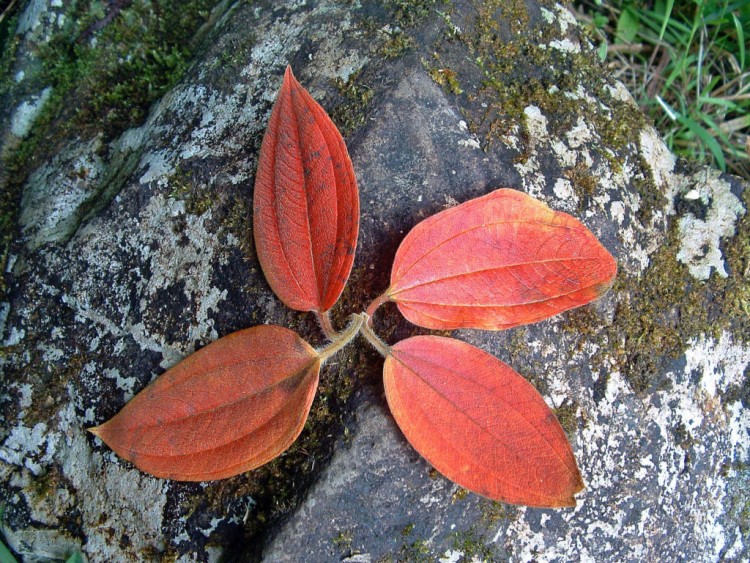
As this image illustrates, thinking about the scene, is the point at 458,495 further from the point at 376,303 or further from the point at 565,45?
the point at 565,45

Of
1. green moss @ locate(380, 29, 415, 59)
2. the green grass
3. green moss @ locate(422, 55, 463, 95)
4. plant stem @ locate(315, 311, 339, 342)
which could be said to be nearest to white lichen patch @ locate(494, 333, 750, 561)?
plant stem @ locate(315, 311, 339, 342)

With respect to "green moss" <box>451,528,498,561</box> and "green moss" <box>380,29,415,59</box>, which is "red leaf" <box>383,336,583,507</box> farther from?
"green moss" <box>380,29,415,59</box>

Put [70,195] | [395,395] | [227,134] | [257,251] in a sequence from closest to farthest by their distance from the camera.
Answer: [395,395]
[257,251]
[227,134]
[70,195]

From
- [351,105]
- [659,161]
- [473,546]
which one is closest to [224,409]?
[473,546]

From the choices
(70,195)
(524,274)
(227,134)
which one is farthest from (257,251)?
(70,195)

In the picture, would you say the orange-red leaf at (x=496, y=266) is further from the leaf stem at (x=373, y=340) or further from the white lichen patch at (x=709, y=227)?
the white lichen patch at (x=709, y=227)

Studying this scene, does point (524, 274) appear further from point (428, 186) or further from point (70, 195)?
point (70, 195)
